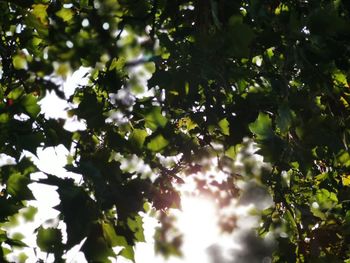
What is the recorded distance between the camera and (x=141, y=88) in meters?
5.18

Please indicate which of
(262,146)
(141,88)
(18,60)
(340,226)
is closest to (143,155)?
(262,146)

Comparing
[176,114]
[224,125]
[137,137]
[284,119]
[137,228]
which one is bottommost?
[137,228]

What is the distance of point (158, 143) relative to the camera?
2658 millimetres

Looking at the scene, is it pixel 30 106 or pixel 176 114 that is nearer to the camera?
pixel 30 106

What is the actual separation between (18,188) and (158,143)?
1.06 meters

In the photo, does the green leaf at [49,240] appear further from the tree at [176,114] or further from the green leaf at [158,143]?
the green leaf at [158,143]

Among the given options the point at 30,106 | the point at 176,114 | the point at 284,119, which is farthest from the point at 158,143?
the point at 176,114

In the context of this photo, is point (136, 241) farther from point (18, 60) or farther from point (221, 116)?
point (18, 60)

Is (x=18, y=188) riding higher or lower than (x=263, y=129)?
lower

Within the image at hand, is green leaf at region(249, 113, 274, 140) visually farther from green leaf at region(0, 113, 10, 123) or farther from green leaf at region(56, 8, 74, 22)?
green leaf at region(56, 8, 74, 22)

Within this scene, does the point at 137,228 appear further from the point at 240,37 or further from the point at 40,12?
the point at 40,12

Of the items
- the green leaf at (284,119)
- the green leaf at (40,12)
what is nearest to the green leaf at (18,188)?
the green leaf at (40,12)

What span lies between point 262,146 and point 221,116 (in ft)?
3.69

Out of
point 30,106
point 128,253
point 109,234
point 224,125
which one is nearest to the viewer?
point 109,234
